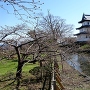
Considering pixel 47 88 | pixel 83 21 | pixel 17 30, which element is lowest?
pixel 47 88

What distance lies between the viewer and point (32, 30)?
914 centimetres

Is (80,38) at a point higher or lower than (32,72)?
higher

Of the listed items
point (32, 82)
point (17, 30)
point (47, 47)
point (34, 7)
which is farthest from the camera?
point (32, 82)

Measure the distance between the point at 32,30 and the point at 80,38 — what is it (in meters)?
59.9

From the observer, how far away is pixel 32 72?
43.2 ft

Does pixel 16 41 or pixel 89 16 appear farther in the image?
pixel 89 16

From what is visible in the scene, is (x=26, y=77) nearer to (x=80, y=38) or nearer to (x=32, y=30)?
(x=32, y=30)

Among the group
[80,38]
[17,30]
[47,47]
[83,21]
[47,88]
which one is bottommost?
[47,88]

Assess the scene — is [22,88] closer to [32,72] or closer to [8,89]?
[8,89]

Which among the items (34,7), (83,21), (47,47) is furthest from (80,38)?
(34,7)

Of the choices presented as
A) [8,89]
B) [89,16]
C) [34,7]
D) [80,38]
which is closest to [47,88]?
[8,89]

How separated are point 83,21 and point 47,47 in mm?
62315

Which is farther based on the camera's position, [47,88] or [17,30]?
[47,88]

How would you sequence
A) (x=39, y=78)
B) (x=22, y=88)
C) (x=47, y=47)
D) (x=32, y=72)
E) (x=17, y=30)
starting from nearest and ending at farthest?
1. (x=17, y=30)
2. (x=47, y=47)
3. (x=22, y=88)
4. (x=39, y=78)
5. (x=32, y=72)
